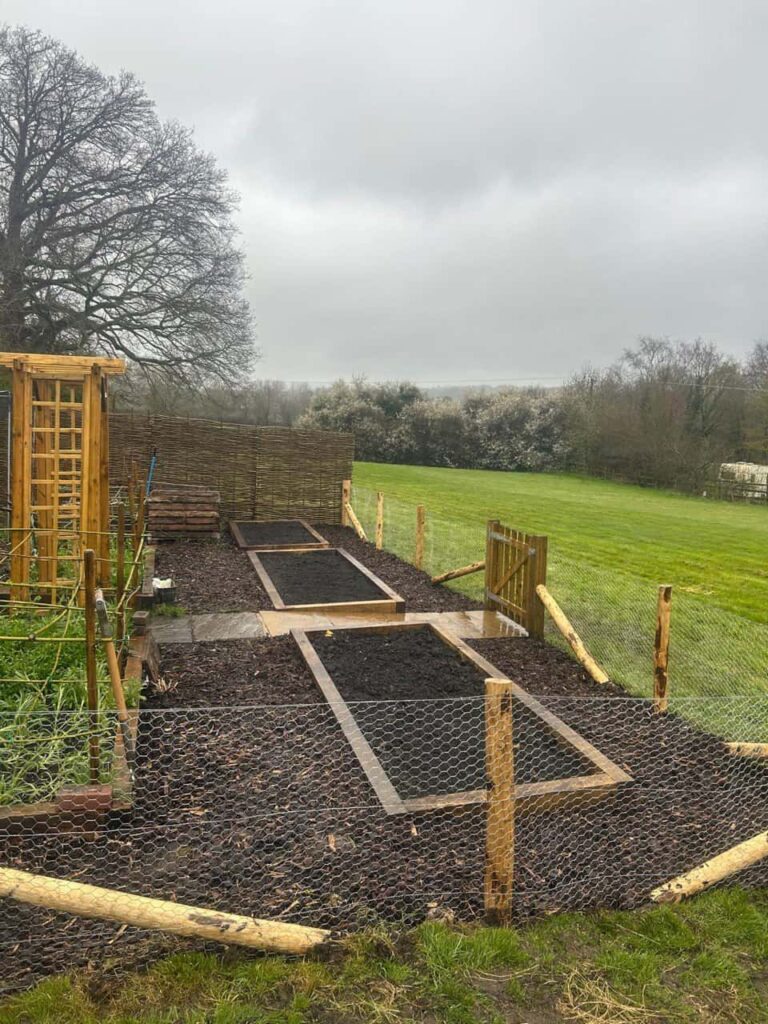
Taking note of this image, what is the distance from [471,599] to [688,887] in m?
5.53

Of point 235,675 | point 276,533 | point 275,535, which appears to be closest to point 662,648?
point 235,675

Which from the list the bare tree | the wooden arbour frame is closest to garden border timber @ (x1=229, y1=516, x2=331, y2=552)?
the wooden arbour frame

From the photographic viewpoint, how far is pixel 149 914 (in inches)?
90.0

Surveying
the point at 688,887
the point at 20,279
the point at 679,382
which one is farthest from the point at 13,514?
the point at 679,382

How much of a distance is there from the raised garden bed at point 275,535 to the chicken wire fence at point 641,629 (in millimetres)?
1446

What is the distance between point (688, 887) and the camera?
2.88m

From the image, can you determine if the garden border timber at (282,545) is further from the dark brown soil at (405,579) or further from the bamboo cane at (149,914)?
the bamboo cane at (149,914)

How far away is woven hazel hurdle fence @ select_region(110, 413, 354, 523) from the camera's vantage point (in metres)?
13.3

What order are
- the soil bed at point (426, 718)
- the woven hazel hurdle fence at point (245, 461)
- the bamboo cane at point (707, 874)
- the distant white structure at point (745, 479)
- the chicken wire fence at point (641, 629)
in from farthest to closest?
the distant white structure at point (745, 479)
the woven hazel hurdle fence at point (245, 461)
the chicken wire fence at point (641, 629)
the soil bed at point (426, 718)
the bamboo cane at point (707, 874)

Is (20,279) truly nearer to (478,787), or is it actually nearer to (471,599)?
(471,599)

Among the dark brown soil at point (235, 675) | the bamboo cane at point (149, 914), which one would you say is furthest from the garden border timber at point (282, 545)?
the bamboo cane at point (149, 914)

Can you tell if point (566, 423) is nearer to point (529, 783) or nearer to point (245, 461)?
point (245, 461)

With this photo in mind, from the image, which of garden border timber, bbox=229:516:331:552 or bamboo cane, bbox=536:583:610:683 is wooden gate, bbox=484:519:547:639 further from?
garden border timber, bbox=229:516:331:552

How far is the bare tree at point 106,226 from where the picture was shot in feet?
53.1
